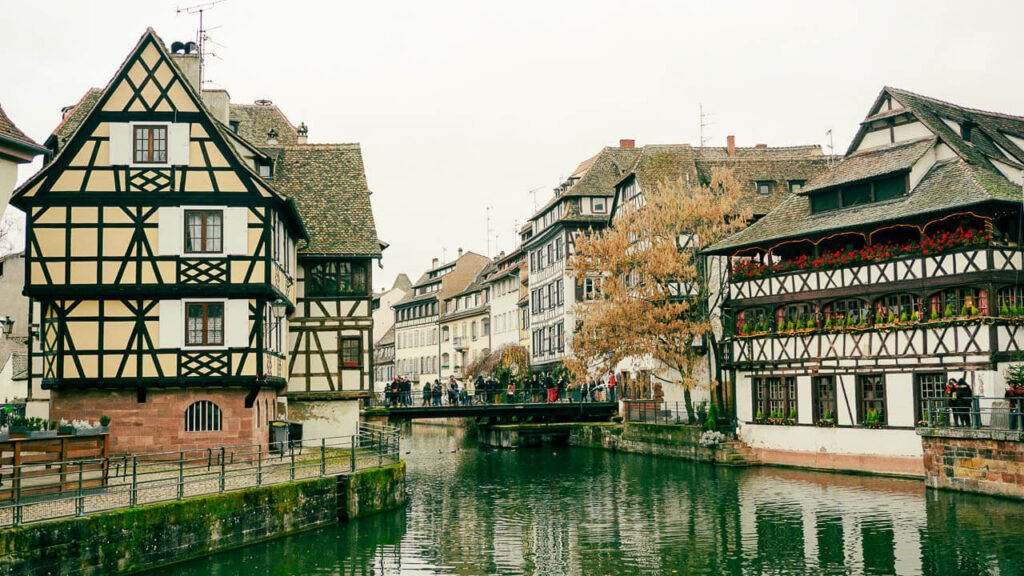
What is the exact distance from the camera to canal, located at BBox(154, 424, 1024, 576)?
2070 cm

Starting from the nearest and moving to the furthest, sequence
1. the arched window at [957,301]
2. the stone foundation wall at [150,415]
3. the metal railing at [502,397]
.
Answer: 1. the stone foundation wall at [150,415]
2. the arched window at [957,301]
3. the metal railing at [502,397]

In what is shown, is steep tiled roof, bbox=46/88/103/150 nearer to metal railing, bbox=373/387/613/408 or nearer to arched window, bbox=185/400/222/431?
arched window, bbox=185/400/222/431

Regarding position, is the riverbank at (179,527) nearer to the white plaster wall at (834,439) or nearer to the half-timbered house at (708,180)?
the white plaster wall at (834,439)

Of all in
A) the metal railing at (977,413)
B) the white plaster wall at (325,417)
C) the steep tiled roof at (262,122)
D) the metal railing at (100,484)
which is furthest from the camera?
the steep tiled roof at (262,122)

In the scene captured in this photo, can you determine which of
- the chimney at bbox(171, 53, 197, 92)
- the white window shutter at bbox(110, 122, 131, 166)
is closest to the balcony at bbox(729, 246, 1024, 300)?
the chimney at bbox(171, 53, 197, 92)

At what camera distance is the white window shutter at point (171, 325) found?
29234mm

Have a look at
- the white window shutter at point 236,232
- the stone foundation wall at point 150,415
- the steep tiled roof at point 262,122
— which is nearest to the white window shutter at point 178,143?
the white window shutter at point 236,232

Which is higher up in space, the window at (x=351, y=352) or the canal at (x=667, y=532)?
the window at (x=351, y=352)

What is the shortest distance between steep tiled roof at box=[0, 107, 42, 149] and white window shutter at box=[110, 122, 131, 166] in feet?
32.9

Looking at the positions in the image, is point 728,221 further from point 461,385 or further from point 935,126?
point 461,385

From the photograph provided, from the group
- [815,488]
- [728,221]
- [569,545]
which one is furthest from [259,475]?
[728,221]

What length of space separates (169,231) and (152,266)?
1088mm

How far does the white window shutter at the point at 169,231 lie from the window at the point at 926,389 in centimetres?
2301

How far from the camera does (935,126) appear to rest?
35.5m
